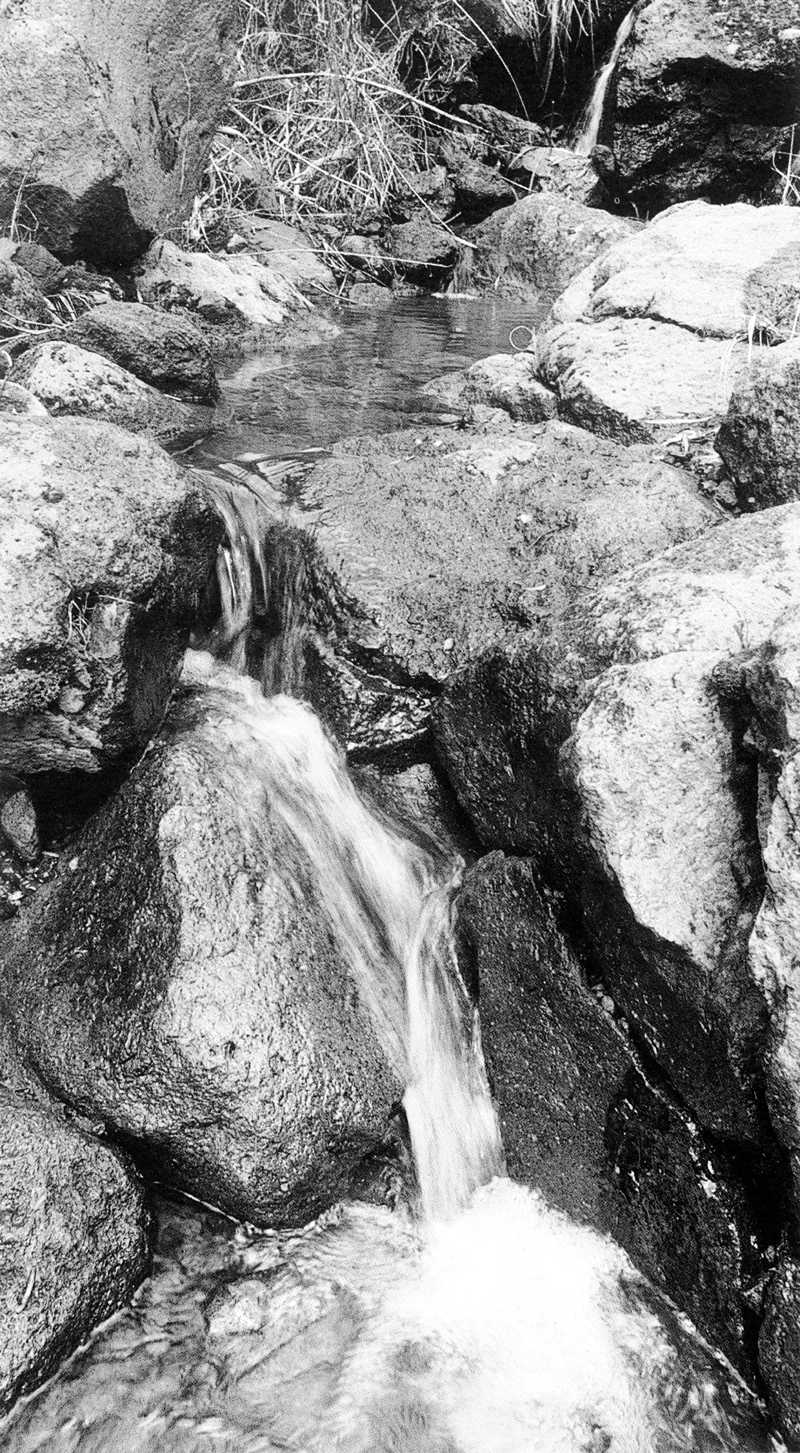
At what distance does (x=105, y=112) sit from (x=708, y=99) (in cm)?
522

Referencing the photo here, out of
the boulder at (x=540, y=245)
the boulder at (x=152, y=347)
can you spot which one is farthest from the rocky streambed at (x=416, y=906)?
the boulder at (x=540, y=245)

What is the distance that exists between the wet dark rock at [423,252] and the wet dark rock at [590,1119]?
22.2 ft

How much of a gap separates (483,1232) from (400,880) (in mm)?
1048

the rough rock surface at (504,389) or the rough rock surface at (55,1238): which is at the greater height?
the rough rock surface at (504,389)

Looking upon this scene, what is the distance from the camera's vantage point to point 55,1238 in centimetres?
246

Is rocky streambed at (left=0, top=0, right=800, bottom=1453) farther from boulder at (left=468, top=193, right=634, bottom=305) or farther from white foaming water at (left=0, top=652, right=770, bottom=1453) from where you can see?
boulder at (left=468, top=193, right=634, bottom=305)

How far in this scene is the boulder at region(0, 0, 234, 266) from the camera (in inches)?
218

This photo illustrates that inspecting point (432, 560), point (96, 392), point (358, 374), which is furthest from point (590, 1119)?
point (358, 374)

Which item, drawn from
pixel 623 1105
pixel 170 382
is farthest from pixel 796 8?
pixel 623 1105

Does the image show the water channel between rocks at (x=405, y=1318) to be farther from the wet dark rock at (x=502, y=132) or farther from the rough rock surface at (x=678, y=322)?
the wet dark rock at (x=502, y=132)

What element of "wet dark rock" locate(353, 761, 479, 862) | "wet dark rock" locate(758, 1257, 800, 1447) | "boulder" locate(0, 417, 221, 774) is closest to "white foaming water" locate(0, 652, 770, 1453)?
"wet dark rock" locate(758, 1257, 800, 1447)

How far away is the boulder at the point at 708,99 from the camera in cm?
823

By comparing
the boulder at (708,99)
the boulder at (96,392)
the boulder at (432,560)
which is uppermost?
the boulder at (708,99)

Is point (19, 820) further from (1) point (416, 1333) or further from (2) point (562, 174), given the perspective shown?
(2) point (562, 174)
